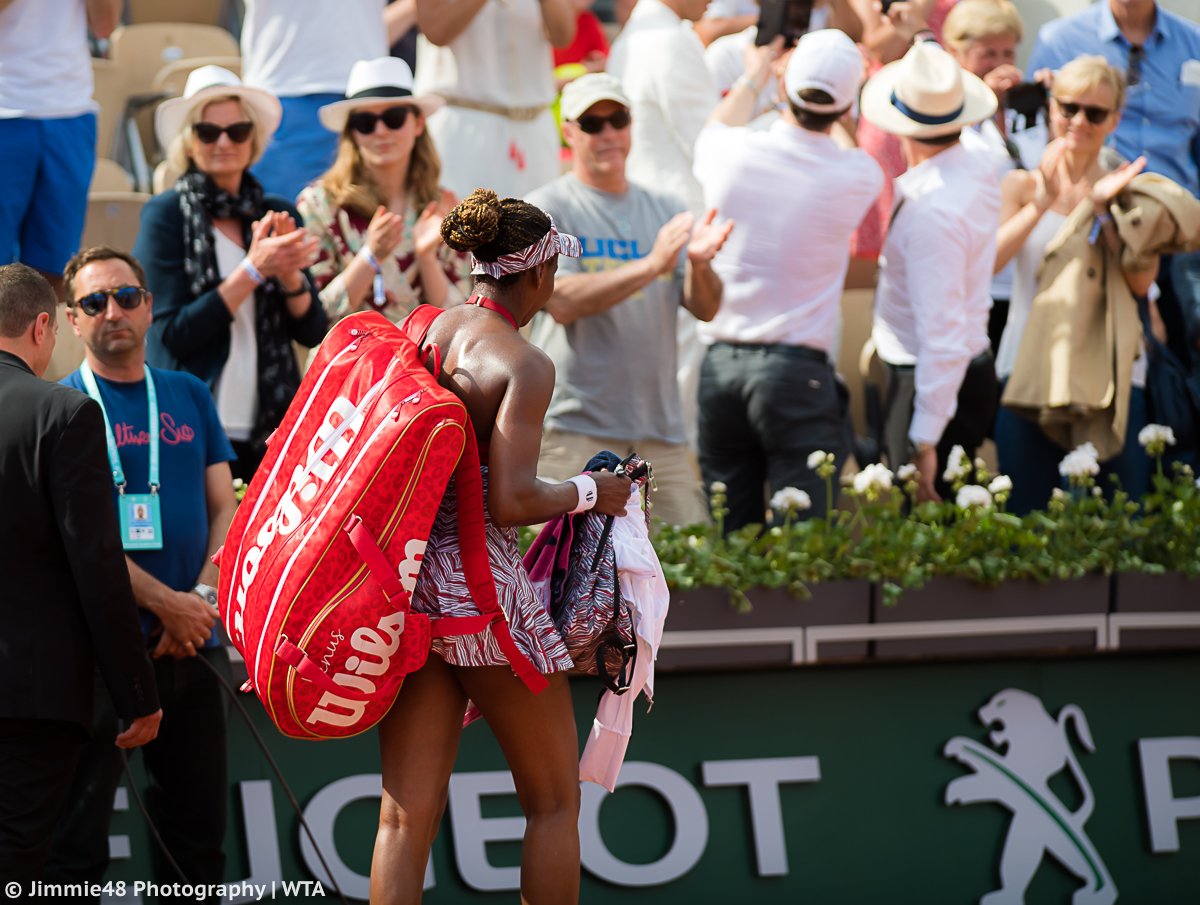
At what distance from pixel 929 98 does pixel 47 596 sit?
12.9 ft

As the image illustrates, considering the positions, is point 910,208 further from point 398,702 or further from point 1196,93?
point 398,702

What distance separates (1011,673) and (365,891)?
2257 millimetres

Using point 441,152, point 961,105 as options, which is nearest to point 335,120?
point 441,152

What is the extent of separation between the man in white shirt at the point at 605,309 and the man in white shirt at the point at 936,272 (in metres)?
0.86

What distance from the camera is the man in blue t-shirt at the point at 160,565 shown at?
4812 millimetres

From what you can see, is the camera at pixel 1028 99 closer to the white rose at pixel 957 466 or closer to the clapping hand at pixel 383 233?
the white rose at pixel 957 466

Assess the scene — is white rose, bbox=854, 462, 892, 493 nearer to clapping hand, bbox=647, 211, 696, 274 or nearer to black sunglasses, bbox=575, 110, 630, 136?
clapping hand, bbox=647, 211, 696, 274

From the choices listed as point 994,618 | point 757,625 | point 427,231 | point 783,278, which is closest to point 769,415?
point 783,278

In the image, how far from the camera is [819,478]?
6449 mm

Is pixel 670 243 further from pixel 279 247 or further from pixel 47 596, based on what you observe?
pixel 47 596

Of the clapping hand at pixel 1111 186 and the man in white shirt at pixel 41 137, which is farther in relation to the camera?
the clapping hand at pixel 1111 186

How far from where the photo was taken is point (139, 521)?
4859 mm

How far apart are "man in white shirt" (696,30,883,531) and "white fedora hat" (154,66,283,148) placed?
1.57m

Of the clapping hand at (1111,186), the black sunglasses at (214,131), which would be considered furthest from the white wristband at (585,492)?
the clapping hand at (1111,186)
